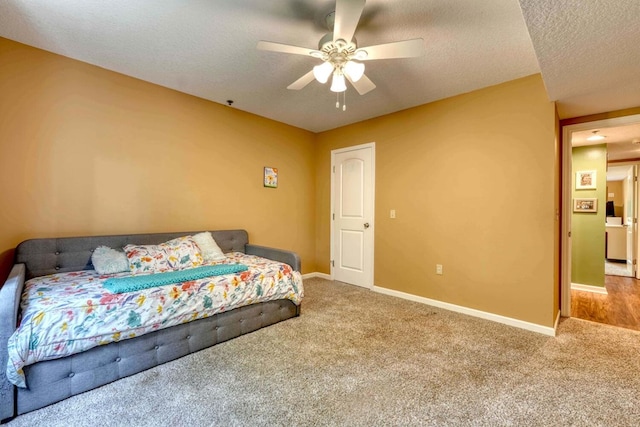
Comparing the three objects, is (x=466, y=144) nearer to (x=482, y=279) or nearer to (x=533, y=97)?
(x=533, y=97)

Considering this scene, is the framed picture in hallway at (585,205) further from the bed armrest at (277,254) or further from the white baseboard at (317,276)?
the bed armrest at (277,254)

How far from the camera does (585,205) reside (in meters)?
4.22

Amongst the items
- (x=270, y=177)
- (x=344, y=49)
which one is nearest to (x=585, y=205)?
(x=344, y=49)

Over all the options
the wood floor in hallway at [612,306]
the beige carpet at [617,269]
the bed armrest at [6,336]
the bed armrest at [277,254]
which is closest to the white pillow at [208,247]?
the bed armrest at [277,254]

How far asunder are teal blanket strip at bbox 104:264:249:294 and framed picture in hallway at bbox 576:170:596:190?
4.94 metres

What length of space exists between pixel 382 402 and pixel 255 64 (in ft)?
9.09

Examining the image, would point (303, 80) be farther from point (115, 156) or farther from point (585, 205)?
point (585, 205)

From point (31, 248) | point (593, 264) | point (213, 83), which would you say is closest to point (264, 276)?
point (31, 248)

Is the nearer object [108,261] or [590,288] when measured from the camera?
[108,261]

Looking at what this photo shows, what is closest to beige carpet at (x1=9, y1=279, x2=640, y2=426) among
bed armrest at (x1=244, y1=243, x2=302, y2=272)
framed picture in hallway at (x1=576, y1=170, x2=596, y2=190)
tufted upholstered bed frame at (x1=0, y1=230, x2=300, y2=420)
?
tufted upholstered bed frame at (x1=0, y1=230, x2=300, y2=420)

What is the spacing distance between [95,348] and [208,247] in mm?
1402

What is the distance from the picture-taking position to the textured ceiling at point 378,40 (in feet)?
5.78

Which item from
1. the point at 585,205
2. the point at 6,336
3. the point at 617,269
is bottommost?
the point at 617,269

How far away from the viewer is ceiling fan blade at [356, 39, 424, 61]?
5.88 ft
